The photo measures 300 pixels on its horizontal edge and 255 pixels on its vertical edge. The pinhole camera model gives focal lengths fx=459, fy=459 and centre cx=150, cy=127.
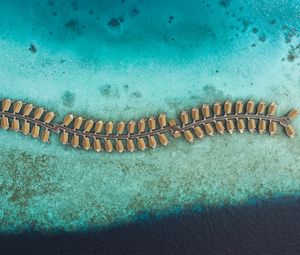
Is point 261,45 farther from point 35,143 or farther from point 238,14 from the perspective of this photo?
point 35,143

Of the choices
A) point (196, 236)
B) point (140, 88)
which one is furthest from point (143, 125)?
point (196, 236)

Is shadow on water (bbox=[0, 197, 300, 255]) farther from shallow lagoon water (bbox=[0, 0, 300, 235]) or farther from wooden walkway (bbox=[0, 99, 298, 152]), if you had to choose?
wooden walkway (bbox=[0, 99, 298, 152])

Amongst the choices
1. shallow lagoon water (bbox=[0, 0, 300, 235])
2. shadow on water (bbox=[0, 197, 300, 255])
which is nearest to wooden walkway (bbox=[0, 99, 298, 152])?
shallow lagoon water (bbox=[0, 0, 300, 235])

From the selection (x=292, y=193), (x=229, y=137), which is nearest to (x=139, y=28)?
(x=229, y=137)

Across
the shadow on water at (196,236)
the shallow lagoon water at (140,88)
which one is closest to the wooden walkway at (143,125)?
the shallow lagoon water at (140,88)

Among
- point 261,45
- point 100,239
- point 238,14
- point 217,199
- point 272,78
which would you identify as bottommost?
point 100,239

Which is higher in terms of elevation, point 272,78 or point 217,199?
point 272,78
